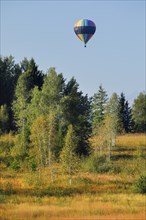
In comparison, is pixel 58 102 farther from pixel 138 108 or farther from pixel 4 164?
pixel 138 108

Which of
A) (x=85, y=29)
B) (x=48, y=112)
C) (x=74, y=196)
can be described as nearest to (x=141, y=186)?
(x=74, y=196)

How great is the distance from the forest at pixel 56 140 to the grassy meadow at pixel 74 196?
0.22 m

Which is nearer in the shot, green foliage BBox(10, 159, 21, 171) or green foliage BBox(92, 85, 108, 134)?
green foliage BBox(10, 159, 21, 171)

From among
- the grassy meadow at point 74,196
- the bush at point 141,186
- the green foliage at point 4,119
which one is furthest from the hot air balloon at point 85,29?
the bush at point 141,186

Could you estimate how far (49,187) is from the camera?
4059cm

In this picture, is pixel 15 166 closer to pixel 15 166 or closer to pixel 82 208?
pixel 15 166

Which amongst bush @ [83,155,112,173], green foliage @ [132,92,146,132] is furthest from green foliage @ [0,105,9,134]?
green foliage @ [132,92,146,132]

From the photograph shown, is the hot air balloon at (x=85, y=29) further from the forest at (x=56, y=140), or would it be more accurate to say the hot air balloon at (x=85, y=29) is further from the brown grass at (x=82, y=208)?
the brown grass at (x=82, y=208)

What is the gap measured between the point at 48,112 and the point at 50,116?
48.2 ft

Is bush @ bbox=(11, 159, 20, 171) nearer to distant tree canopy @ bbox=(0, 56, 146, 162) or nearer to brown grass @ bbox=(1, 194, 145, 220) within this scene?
distant tree canopy @ bbox=(0, 56, 146, 162)

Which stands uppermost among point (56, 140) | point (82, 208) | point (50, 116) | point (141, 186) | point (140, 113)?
point (140, 113)

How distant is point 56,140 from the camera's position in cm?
5519

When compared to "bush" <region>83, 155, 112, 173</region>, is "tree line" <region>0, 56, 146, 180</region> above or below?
above

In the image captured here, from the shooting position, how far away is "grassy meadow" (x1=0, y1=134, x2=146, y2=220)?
87.4 feet
